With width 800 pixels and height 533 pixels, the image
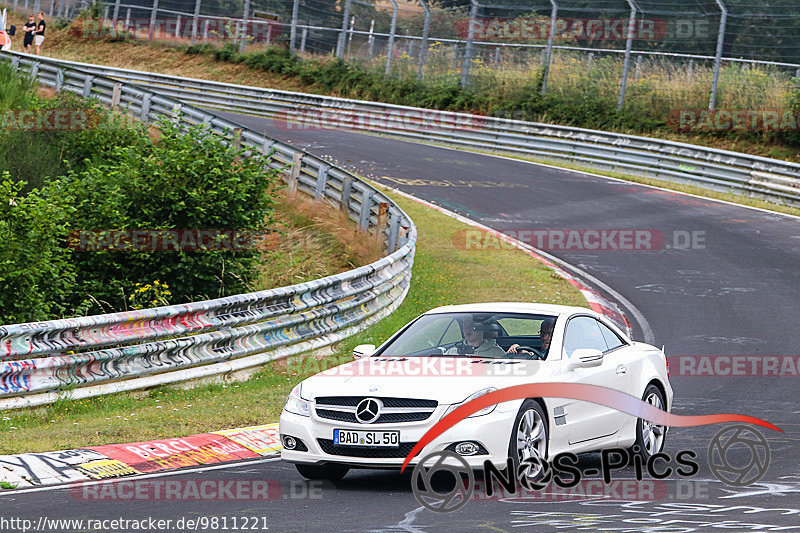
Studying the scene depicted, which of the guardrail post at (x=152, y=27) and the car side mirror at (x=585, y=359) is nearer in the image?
the car side mirror at (x=585, y=359)

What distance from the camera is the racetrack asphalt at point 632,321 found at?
686 centimetres

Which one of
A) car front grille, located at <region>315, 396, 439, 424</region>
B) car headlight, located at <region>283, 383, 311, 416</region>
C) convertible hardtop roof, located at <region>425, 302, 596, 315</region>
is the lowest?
car headlight, located at <region>283, 383, 311, 416</region>

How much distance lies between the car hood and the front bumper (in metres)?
0.22

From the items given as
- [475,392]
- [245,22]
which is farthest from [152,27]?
[475,392]

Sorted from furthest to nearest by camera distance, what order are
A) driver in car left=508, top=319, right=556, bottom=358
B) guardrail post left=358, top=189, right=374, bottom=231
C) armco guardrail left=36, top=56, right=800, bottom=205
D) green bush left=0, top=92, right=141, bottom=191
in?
armco guardrail left=36, top=56, right=800, bottom=205, green bush left=0, top=92, right=141, bottom=191, guardrail post left=358, top=189, right=374, bottom=231, driver in car left=508, top=319, right=556, bottom=358

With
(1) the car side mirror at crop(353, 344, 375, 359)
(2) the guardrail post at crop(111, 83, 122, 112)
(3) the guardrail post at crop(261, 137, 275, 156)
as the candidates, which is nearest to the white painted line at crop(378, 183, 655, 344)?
(3) the guardrail post at crop(261, 137, 275, 156)

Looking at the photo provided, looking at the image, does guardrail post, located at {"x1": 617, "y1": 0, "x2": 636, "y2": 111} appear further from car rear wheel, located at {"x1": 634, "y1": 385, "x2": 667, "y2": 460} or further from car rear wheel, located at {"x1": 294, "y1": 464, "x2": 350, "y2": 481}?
car rear wheel, located at {"x1": 294, "y1": 464, "x2": 350, "y2": 481}

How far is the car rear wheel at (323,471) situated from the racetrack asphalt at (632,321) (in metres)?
0.09

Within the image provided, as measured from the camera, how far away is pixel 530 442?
26.1 feet

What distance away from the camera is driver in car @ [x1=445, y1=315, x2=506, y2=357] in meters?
8.80

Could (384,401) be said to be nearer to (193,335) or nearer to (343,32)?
(193,335)

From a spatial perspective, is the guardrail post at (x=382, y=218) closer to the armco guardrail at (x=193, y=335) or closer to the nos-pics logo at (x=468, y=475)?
the armco guardrail at (x=193, y=335)

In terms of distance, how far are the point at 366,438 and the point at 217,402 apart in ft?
13.5

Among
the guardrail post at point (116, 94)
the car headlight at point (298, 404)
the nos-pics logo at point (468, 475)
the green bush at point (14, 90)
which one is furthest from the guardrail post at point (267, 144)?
the nos-pics logo at point (468, 475)
